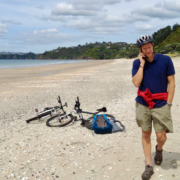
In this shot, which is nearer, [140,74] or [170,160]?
[140,74]

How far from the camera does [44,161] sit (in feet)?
13.6

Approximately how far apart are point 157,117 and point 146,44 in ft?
3.99

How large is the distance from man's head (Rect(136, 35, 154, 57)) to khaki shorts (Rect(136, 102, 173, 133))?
0.90m

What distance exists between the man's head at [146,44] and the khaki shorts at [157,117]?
0.90 m

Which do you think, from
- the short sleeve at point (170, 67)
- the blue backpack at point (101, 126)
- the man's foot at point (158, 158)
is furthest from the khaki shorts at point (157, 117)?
the blue backpack at point (101, 126)

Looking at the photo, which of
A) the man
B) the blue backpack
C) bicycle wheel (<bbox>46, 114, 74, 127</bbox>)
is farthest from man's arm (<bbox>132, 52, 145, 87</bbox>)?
bicycle wheel (<bbox>46, 114, 74, 127</bbox>)

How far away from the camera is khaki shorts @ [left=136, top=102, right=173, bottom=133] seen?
3082 millimetres

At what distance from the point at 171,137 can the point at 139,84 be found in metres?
2.48

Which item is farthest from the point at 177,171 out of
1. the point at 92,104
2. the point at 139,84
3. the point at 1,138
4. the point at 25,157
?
the point at 92,104

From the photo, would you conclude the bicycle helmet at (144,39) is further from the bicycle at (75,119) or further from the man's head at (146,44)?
the bicycle at (75,119)

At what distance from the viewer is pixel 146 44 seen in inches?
123

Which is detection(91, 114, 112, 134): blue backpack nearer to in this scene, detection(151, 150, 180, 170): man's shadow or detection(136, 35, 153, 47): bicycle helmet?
detection(151, 150, 180, 170): man's shadow

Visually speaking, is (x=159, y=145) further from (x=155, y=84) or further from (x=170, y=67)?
(x=170, y=67)

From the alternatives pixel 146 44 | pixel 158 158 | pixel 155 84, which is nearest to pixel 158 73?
pixel 155 84
